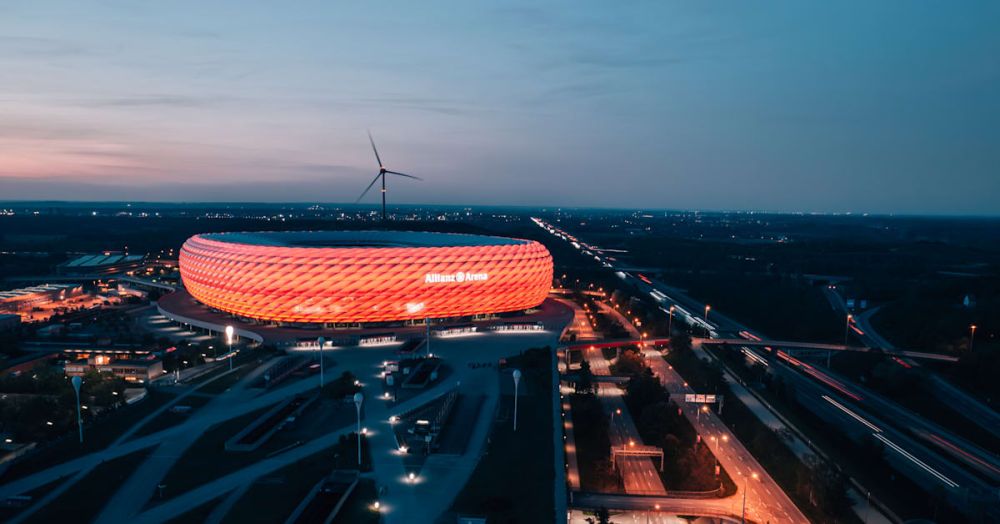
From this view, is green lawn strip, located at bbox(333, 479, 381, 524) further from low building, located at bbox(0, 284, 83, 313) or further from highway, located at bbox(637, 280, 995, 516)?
low building, located at bbox(0, 284, 83, 313)

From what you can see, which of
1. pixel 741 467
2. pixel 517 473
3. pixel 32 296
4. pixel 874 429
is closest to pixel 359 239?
pixel 32 296

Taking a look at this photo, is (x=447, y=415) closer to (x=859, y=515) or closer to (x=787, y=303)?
(x=859, y=515)

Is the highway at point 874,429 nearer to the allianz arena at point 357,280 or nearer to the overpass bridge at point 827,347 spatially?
the overpass bridge at point 827,347

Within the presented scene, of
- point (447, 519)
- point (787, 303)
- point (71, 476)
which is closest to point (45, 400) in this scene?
point (71, 476)

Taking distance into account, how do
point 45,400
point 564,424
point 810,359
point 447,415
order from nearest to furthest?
1. point 45,400
2. point 447,415
3. point 564,424
4. point 810,359

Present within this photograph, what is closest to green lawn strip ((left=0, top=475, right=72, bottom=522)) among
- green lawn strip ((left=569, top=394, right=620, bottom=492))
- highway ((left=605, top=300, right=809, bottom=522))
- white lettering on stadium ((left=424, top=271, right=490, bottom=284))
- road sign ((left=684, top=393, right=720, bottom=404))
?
green lawn strip ((left=569, top=394, right=620, bottom=492))

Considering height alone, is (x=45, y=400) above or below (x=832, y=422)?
above
